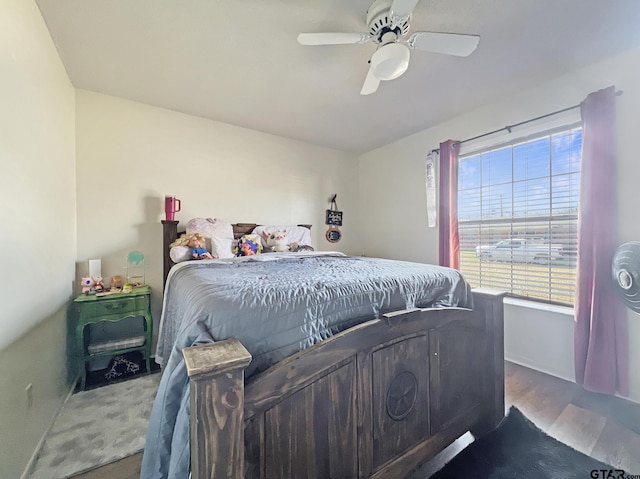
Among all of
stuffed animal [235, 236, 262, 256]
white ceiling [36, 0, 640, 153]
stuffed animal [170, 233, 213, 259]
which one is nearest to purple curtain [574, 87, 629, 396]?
white ceiling [36, 0, 640, 153]

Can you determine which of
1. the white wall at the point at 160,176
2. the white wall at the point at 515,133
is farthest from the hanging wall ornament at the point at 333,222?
the white wall at the point at 515,133

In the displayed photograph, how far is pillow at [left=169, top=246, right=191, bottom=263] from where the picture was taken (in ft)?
7.84

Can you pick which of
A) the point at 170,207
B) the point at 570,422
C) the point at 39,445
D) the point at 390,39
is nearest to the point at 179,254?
the point at 170,207

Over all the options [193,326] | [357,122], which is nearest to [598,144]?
[357,122]

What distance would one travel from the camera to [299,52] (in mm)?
1878

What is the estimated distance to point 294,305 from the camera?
3.35 ft

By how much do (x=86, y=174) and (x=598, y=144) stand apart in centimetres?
415

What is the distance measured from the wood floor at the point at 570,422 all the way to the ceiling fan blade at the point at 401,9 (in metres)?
2.26

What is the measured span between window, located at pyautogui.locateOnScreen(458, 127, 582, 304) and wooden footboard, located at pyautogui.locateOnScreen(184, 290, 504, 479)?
122 centimetres

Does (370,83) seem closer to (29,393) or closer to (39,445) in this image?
(29,393)

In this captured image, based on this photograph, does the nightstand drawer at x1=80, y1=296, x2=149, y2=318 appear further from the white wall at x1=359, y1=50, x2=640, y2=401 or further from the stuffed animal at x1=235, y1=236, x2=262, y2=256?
the white wall at x1=359, y1=50, x2=640, y2=401

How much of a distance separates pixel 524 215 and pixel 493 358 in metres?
1.57

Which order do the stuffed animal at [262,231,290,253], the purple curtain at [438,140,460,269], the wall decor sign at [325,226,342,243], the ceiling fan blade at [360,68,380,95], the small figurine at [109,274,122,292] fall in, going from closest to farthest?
the ceiling fan blade at [360,68,380,95], the small figurine at [109,274,122,292], the purple curtain at [438,140,460,269], the stuffed animal at [262,231,290,253], the wall decor sign at [325,226,342,243]

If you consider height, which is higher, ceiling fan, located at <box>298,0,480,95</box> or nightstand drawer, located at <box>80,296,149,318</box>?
ceiling fan, located at <box>298,0,480,95</box>
